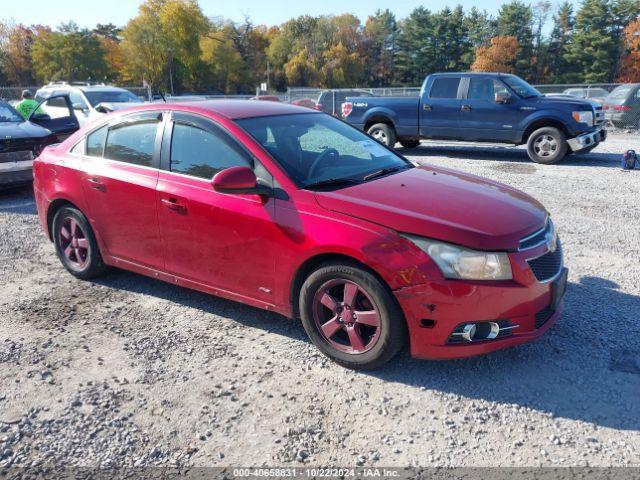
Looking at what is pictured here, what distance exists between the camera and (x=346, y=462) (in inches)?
106

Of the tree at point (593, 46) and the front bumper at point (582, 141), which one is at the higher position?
the tree at point (593, 46)

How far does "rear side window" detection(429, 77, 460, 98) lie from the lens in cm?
1261

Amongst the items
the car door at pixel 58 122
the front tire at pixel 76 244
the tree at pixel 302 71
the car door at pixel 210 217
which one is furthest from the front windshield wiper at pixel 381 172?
the tree at pixel 302 71

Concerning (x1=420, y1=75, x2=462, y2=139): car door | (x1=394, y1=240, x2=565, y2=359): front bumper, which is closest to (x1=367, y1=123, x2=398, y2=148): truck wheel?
(x1=420, y1=75, x2=462, y2=139): car door

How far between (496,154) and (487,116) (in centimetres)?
146

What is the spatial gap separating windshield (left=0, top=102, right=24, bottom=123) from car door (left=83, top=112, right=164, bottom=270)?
6.05m

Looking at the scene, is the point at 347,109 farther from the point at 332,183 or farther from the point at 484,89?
the point at 332,183

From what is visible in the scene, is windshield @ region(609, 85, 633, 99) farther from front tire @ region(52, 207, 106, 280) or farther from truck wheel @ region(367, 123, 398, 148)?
front tire @ region(52, 207, 106, 280)

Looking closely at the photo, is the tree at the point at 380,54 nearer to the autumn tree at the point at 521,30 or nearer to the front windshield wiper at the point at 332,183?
the autumn tree at the point at 521,30

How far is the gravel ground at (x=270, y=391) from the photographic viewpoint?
9.11 feet

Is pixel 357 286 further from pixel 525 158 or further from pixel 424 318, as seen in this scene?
pixel 525 158

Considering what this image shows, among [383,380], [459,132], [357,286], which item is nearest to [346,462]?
[383,380]

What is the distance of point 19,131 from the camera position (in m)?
8.89

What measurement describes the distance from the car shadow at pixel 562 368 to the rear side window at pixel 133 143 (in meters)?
1.35
